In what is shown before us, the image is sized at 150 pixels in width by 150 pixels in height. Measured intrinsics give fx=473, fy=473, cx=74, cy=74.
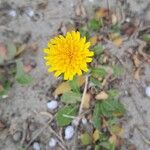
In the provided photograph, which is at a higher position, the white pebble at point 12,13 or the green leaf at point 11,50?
the white pebble at point 12,13

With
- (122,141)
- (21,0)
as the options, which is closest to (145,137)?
(122,141)

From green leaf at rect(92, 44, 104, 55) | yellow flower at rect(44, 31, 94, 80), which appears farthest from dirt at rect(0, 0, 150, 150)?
yellow flower at rect(44, 31, 94, 80)

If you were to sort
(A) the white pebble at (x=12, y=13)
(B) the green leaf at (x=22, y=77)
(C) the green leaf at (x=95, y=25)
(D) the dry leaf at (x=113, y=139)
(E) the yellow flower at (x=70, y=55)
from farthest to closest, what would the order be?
(A) the white pebble at (x=12, y=13)
(C) the green leaf at (x=95, y=25)
(B) the green leaf at (x=22, y=77)
(D) the dry leaf at (x=113, y=139)
(E) the yellow flower at (x=70, y=55)

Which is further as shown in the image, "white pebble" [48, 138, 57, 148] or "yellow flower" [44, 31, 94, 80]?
"white pebble" [48, 138, 57, 148]

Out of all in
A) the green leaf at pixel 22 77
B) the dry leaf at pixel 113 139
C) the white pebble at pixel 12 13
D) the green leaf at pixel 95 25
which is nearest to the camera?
the dry leaf at pixel 113 139


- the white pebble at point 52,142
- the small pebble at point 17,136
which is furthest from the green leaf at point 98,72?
the small pebble at point 17,136

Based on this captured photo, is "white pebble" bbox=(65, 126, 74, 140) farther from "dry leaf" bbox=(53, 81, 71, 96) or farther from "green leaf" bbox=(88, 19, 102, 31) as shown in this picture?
"green leaf" bbox=(88, 19, 102, 31)

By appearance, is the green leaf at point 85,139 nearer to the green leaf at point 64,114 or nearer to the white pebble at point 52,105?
the green leaf at point 64,114
